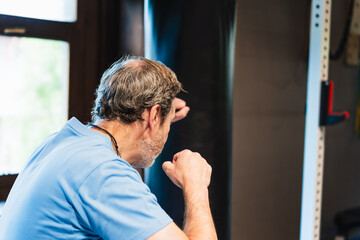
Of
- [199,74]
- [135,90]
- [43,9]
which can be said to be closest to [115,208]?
[135,90]

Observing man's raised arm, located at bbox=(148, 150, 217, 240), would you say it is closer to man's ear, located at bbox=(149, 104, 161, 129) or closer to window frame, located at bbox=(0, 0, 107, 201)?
man's ear, located at bbox=(149, 104, 161, 129)

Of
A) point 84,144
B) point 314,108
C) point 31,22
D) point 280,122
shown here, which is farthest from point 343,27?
point 84,144

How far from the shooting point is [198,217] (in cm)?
94

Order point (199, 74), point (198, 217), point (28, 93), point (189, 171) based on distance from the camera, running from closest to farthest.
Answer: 1. point (198, 217)
2. point (189, 171)
3. point (199, 74)
4. point (28, 93)

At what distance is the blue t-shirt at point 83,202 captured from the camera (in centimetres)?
82

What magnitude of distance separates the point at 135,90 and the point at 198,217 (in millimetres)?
371

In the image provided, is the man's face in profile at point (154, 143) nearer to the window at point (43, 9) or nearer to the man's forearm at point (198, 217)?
the man's forearm at point (198, 217)

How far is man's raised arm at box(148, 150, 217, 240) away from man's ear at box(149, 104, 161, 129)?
0.12m

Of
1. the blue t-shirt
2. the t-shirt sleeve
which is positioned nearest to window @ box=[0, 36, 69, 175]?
the blue t-shirt

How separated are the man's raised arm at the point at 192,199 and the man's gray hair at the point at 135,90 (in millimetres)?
155

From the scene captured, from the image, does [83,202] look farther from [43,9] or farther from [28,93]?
[43,9]

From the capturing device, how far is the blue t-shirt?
2.69 feet

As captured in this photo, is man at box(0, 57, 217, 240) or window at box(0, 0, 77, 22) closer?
man at box(0, 57, 217, 240)

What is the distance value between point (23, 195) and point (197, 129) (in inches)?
27.1
